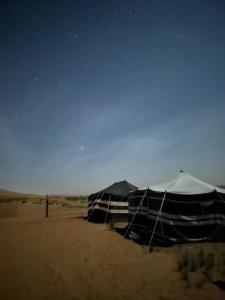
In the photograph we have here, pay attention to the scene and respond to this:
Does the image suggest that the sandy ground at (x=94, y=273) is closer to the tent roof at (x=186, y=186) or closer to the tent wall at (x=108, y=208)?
the tent roof at (x=186, y=186)

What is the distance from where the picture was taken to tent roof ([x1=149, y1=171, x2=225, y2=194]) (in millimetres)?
11523

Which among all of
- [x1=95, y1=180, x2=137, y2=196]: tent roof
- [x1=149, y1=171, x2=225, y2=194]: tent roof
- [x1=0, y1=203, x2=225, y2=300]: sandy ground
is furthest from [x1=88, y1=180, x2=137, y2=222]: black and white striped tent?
[x1=0, y1=203, x2=225, y2=300]: sandy ground

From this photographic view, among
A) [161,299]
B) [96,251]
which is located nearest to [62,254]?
[96,251]

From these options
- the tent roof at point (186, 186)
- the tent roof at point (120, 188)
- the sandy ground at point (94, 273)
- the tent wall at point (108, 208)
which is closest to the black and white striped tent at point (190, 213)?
the tent roof at point (186, 186)

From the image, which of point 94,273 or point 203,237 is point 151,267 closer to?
point 94,273

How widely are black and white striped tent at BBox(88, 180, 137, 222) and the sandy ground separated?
23.9 feet

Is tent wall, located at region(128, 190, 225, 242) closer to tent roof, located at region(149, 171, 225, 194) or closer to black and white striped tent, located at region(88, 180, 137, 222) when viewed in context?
tent roof, located at region(149, 171, 225, 194)

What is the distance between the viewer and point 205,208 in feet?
37.2

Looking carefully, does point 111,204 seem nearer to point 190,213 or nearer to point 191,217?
point 190,213

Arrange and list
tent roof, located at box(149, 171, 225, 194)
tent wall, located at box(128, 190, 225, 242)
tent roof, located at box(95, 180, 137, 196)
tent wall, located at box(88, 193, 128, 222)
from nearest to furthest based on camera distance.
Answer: tent wall, located at box(128, 190, 225, 242)
tent roof, located at box(149, 171, 225, 194)
tent wall, located at box(88, 193, 128, 222)
tent roof, located at box(95, 180, 137, 196)

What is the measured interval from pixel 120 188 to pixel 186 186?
8.77 metres

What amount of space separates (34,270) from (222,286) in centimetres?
604

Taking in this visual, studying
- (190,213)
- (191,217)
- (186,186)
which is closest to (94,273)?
(191,217)

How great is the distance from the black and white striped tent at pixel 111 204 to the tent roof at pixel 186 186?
6420 millimetres
